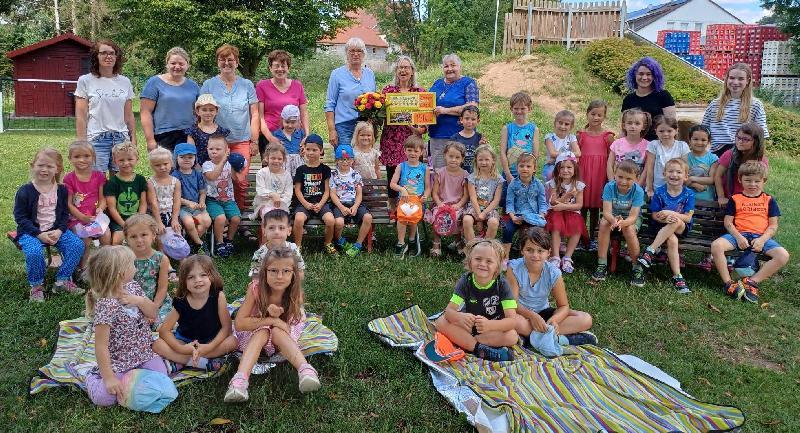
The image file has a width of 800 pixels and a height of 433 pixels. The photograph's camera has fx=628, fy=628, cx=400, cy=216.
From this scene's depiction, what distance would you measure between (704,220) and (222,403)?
5176 mm

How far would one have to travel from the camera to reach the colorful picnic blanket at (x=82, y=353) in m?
3.90

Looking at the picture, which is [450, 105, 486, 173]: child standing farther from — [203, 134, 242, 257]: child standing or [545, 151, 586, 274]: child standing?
[203, 134, 242, 257]: child standing

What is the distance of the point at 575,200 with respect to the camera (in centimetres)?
662

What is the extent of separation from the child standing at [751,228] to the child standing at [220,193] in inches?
194

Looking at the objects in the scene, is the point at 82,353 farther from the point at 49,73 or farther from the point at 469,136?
the point at 49,73

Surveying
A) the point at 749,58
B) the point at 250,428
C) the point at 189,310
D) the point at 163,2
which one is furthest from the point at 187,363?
the point at 749,58

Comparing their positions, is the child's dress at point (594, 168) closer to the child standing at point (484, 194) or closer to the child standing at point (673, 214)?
the child standing at point (673, 214)

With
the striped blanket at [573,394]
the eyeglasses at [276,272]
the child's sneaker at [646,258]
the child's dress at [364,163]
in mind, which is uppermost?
the child's dress at [364,163]

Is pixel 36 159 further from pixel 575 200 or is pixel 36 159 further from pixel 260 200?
pixel 575 200

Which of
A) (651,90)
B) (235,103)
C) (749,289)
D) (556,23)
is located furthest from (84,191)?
(556,23)

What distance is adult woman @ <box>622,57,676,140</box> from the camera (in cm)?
691

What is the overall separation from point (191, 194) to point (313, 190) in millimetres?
1265

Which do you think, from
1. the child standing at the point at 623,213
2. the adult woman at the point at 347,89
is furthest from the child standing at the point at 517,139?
the adult woman at the point at 347,89

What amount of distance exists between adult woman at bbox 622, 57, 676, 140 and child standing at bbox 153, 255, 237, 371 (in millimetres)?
5180
